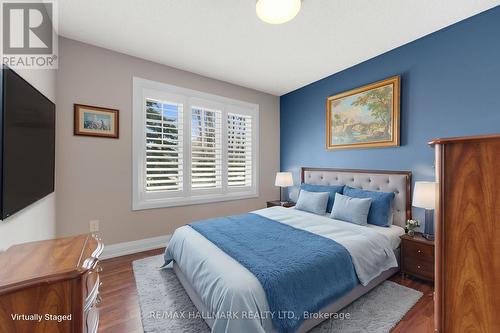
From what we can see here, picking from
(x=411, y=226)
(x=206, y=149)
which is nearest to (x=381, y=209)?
(x=411, y=226)

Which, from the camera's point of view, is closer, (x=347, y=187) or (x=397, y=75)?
(x=397, y=75)

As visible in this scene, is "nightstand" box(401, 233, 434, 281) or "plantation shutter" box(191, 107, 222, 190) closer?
"nightstand" box(401, 233, 434, 281)

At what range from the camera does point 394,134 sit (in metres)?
2.74

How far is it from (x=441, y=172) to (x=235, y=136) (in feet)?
A: 11.3

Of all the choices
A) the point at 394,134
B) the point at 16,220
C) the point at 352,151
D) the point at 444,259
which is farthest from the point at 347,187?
the point at 16,220

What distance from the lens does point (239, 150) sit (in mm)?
4074

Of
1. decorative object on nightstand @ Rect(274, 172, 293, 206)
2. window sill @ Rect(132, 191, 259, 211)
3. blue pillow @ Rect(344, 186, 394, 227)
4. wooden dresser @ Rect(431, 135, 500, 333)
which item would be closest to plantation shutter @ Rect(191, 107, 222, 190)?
window sill @ Rect(132, 191, 259, 211)

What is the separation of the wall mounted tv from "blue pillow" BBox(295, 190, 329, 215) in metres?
2.92

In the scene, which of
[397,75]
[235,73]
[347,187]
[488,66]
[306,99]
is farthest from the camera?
[306,99]

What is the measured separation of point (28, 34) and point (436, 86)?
13.0ft

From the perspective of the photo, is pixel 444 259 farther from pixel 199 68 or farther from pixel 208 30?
pixel 199 68

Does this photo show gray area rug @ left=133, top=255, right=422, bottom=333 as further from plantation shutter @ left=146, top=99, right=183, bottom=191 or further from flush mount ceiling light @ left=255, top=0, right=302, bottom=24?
flush mount ceiling light @ left=255, top=0, right=302, bottom=24

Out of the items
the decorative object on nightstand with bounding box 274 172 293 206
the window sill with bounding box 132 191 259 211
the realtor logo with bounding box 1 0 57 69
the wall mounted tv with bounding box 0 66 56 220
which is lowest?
the window sill with bounding box 132 191 259 211

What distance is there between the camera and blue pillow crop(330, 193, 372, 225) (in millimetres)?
2586
